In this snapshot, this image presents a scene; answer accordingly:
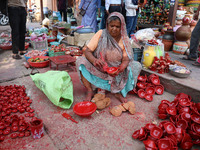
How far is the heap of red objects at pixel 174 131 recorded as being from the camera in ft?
4.49

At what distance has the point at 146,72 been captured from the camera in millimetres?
2885

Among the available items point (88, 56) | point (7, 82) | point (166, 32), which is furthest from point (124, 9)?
point (7, 82)

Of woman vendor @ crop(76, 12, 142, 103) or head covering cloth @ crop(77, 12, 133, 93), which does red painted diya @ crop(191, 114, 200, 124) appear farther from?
head covering cloth @ crop(77, 12, 133, 93)

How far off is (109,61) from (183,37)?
110 inches

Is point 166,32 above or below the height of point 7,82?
above

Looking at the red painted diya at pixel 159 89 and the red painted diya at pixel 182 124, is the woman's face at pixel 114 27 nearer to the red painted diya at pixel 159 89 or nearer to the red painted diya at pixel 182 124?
the red painted diya at pixel 159 89

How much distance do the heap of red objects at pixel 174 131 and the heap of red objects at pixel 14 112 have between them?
122cm

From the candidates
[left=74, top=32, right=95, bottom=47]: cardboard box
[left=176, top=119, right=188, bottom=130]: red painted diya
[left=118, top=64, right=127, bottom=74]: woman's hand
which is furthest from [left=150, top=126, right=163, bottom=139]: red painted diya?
[left=74, top=32, right=95, bottom=47]: cardboard box

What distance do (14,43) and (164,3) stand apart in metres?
5.60

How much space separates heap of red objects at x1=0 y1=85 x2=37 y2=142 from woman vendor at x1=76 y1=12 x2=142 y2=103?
0.85m

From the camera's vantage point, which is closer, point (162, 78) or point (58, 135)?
point (58, 135)

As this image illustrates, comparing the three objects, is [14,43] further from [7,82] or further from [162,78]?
[162,78]

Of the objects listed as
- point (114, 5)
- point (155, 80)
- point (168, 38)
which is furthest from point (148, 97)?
point (114, 5)

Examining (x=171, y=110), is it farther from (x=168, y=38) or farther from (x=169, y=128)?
(x=168, y=38)
